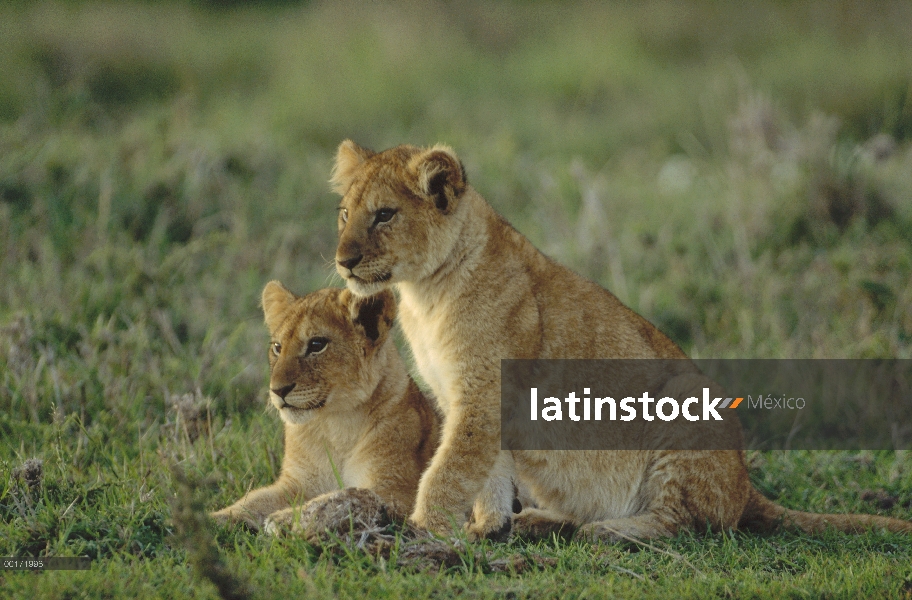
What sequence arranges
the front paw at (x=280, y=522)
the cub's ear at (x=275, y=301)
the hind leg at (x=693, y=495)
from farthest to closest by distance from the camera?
the cub's ear at (x=275, y=301)
the hind leg at (x=693, y=495)
the front paw at (x=280, y=522)

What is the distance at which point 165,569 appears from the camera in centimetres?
377

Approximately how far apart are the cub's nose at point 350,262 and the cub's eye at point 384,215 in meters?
0.21

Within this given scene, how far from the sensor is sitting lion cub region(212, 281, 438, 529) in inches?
179

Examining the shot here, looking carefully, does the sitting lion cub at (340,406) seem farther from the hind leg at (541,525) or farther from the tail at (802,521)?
the tail at (802,521)

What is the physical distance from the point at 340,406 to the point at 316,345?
296 mm

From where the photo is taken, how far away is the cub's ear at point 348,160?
16.3 feet

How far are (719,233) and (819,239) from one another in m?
0.78

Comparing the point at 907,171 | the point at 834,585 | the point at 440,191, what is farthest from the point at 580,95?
the point at 834,585

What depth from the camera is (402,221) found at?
450 cm

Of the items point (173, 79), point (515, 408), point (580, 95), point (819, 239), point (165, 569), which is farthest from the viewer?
point (580, 95)

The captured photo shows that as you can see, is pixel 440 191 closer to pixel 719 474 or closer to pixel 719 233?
pixel 719 474

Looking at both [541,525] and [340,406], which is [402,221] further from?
[541,525]

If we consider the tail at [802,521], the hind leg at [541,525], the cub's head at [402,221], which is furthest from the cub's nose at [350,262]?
the tail at [802,521]

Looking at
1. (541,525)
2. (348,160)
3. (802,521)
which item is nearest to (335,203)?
(348,160)
